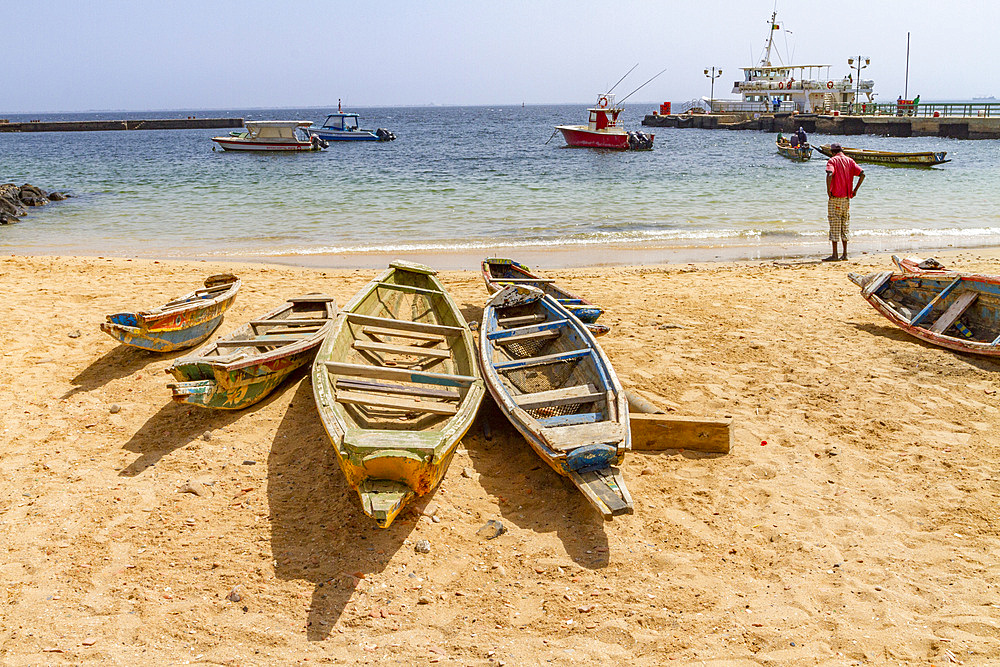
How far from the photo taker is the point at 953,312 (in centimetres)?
739

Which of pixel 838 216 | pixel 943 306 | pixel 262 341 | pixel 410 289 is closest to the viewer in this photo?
pixel 262 341

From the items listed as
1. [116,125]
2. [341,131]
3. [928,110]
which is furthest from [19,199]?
[116,125]

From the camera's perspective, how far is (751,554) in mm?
4219

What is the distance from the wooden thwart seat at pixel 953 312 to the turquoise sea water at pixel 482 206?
6.10 metres

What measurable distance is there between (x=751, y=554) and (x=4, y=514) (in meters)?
4.90

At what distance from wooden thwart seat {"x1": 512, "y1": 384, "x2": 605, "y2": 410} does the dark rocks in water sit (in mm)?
18286

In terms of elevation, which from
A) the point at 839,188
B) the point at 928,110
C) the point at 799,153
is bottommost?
the point at 839,188

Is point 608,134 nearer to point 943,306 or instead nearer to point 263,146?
point 263,146

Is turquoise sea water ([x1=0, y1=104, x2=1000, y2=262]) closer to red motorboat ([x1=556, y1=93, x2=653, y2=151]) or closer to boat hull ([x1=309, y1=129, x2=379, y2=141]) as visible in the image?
red motorboat ([x1=556, y1=93, x2=653, y2=151])

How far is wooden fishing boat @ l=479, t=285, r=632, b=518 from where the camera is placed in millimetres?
4453

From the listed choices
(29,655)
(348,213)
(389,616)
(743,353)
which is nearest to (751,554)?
(389,616)

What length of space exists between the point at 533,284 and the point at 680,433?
361cm

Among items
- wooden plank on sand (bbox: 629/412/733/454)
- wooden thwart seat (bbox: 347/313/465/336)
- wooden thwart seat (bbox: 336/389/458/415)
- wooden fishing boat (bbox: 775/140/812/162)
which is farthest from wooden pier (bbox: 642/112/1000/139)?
wooden thwart seat (bbox: 336/389/458/415)

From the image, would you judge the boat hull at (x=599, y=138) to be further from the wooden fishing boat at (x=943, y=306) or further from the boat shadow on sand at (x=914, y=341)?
the boat shadow on sand at (x=914, y=341)
